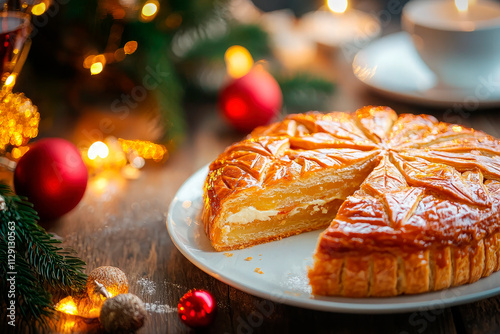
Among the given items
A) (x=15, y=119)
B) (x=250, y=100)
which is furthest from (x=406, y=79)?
(x=15, y=119)

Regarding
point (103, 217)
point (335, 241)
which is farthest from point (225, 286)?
point (103, 217)

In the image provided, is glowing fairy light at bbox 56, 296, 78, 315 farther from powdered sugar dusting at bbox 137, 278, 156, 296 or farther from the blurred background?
the blurred background

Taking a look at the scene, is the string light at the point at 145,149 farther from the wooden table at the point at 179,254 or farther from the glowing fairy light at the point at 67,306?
the glowing fairy light at the point at 67,306

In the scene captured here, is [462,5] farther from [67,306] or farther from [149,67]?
[67,306]

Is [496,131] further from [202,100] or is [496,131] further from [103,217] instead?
[103,217]

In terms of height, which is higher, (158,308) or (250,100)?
(250,100)

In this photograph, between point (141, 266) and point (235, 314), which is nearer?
point (235, 314)
